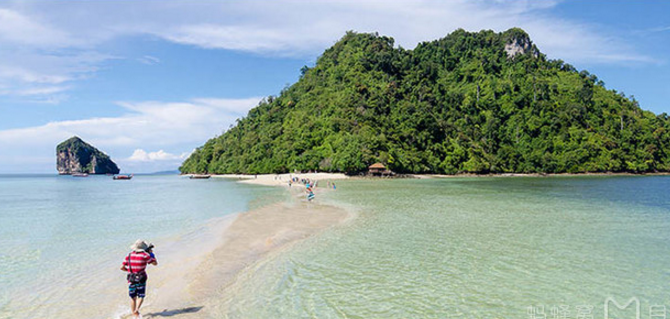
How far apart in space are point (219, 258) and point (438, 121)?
370ft

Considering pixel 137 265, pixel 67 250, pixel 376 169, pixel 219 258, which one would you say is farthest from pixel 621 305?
pixel 376 169

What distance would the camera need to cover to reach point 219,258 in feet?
42.4

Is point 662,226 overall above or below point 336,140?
below

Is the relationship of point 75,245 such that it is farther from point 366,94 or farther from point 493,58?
point 493,58

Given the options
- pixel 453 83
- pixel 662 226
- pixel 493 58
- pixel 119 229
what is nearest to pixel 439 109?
pixel 453 83

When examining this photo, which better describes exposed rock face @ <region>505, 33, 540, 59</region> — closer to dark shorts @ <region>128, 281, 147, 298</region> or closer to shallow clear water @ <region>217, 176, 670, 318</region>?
shallow clear water @ <region>217, 176, 670, 318</region>

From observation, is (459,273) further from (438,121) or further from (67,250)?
(438,121)

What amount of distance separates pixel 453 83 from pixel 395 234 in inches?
6009

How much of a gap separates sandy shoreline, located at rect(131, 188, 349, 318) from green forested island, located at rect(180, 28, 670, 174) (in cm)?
6394

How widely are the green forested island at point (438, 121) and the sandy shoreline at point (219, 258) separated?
2517 inches

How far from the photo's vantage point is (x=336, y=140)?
96.6 m

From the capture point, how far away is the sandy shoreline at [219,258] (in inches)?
346

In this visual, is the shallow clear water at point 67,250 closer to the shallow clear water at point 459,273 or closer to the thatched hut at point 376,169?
the shallow clear water at point 459,273

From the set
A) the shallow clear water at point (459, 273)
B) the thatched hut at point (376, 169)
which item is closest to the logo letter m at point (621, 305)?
the shallow clear water at point (459, 273)
